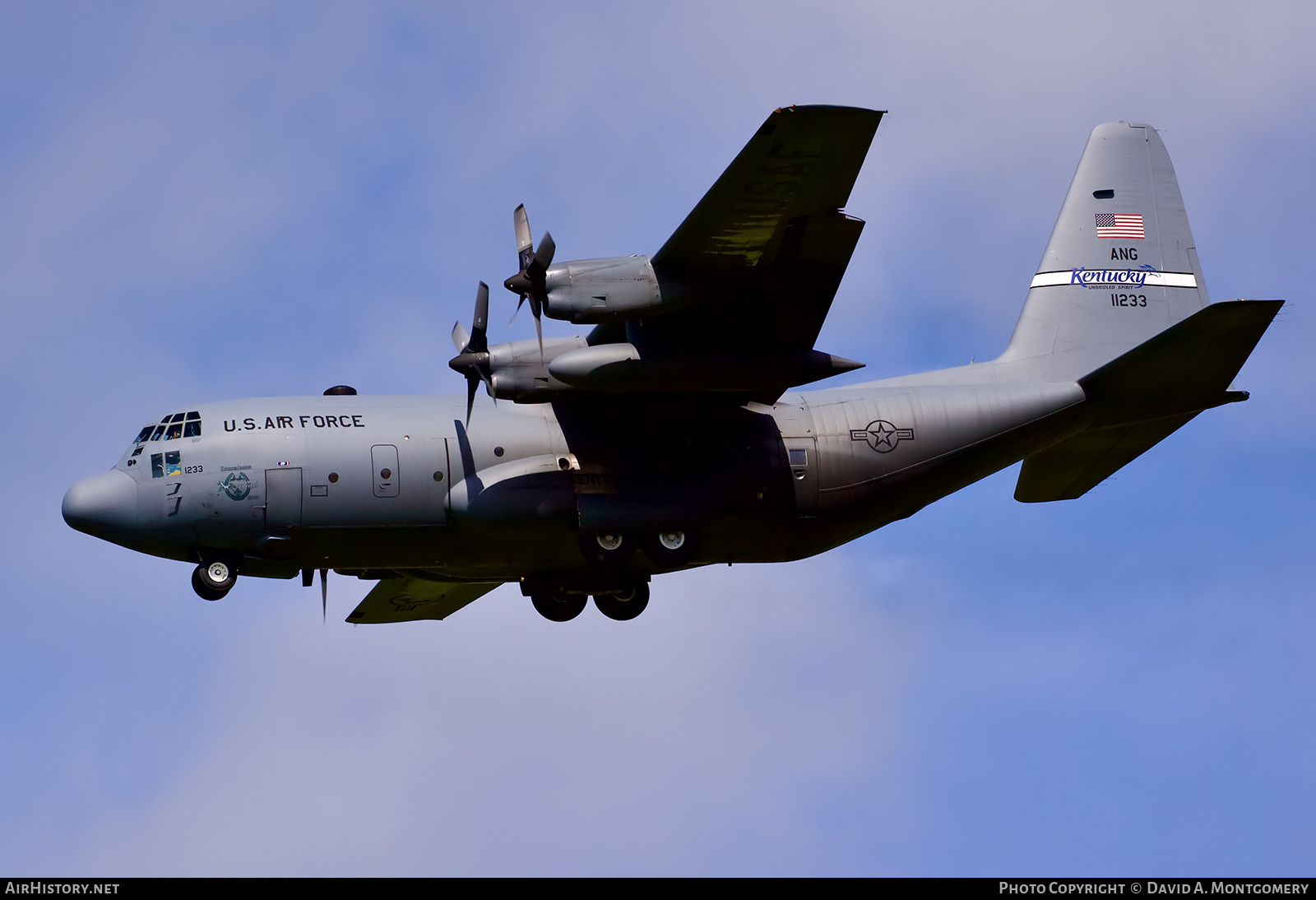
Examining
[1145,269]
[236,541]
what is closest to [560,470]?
[236,541]

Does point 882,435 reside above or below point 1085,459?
below


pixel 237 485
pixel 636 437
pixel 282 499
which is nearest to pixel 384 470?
pixel 282 499

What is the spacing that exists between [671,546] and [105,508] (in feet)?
24.5

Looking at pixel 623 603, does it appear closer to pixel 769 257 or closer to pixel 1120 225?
pixel 769 257

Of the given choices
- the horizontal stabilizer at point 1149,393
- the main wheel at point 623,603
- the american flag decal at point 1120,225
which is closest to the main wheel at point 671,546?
the main wheel at point 623,603

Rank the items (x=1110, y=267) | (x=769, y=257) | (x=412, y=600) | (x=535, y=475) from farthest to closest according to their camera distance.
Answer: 1. (x=412, y=600)
2. (x=1110, y=267)
3. (x=535, y=475)
4. (x=769, y=257)

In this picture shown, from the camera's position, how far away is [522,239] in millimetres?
23578

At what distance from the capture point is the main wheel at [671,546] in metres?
23.9

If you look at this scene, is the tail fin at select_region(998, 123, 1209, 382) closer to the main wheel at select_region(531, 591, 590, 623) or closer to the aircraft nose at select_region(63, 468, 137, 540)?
the main wheel at select_region(531, 591, 590, 623)

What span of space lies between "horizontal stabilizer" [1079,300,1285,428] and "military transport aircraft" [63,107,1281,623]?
3cm

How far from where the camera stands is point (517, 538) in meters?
23.8

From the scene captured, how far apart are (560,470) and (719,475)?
7.04 ft

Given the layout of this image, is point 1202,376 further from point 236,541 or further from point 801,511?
point 236,541

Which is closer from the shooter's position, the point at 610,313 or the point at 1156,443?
the point at 610,313
